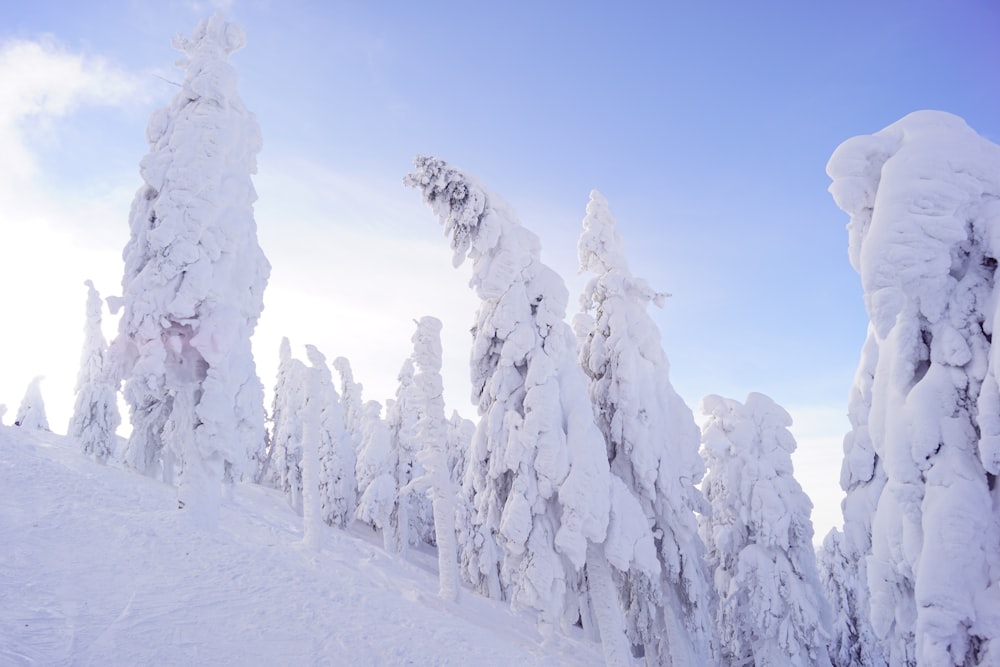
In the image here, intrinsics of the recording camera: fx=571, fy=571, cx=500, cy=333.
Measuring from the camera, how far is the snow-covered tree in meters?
21.6

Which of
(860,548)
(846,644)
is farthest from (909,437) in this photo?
(846,644)

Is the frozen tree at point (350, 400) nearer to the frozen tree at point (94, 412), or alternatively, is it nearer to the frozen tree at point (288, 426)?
the frozen tree at point (288, 426)

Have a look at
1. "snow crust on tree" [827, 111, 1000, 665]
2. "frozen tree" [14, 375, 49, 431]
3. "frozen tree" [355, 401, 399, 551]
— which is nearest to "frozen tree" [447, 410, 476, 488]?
"frozen tree" [355, 401, 399, 551]

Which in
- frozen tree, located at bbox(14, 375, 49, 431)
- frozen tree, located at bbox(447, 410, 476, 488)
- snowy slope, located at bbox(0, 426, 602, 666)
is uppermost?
frozen tree, located at bbox(447, 410, 476, 488)

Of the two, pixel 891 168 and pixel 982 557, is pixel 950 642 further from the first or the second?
pixel 891 168

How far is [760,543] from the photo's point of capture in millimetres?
19547

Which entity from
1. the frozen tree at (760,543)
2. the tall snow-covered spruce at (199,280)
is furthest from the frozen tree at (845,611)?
the tall snow-covered spruce at (199,280)

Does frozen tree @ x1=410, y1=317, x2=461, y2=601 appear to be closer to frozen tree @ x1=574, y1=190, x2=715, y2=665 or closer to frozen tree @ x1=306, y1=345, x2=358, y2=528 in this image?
frozen tree @ x1=574, y1=190, x2=715, y2=665

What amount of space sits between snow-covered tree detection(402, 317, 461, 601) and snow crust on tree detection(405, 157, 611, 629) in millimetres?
5907

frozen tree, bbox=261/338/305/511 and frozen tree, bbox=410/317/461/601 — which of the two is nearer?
frozen tree, bbox=410/317/461/601

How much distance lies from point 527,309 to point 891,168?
9478 millimetres

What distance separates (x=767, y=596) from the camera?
19.0 m

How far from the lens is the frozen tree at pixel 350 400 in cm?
4525

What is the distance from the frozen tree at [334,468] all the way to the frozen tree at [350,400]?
323 centimetres
